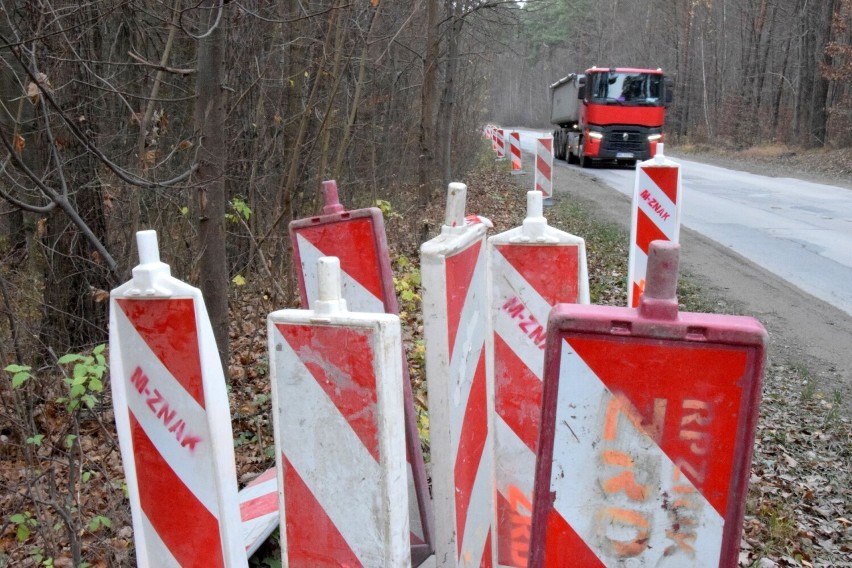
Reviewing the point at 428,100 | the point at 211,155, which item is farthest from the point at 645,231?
the point at 428,100

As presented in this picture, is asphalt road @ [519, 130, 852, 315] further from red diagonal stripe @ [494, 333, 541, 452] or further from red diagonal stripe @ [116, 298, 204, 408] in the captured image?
red diagonal stripe @ [116, 298, 204, 408]

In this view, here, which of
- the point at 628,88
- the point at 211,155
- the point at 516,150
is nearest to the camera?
the point at 211,155

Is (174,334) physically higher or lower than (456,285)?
lower

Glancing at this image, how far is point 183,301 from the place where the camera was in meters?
2.53

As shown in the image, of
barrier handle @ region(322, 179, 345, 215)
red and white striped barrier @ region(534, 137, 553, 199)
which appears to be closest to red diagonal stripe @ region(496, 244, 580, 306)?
barrier handle @ region(322, 179, 345, 215)

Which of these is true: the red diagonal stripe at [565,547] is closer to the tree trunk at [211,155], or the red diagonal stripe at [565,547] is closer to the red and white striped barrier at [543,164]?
the tree trunk at [211,155]

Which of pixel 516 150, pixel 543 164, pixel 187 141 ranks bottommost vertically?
pixel 543 164

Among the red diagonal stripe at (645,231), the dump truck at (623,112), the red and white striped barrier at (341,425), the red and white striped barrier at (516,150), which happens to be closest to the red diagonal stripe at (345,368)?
the red and white striped barrier at (341,425)

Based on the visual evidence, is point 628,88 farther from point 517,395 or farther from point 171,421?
point 171,421

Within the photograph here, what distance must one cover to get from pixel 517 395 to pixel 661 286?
1.69m

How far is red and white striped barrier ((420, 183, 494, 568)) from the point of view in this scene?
264 cm

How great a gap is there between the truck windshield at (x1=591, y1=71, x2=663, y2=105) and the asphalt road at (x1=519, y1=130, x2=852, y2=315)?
17.8 feet

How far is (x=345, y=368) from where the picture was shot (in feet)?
7.79

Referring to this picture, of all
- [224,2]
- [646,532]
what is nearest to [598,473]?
[646,532]
